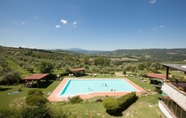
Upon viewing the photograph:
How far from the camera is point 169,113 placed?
31.2ft

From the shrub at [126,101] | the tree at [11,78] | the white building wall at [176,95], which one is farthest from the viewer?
the tree at [11,78]

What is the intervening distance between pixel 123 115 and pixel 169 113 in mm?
3780

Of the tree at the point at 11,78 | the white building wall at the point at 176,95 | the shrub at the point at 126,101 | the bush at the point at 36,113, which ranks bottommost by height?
the shrub at the point at 126,101

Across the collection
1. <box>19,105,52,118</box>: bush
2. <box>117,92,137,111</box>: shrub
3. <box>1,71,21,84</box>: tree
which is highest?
<box>19,105,52,118</box>: bush

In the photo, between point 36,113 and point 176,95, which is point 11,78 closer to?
point 36,113

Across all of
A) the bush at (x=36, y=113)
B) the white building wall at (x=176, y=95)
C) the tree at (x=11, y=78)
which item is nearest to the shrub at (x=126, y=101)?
the white building wall at (x=176, y=95)

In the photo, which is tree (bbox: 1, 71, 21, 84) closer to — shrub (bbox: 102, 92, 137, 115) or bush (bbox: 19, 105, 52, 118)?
shrub (bbox: 102, 92, 137, 115)

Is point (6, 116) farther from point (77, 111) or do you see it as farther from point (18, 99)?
point (18, 99)

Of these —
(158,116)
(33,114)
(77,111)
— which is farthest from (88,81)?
(33,114)

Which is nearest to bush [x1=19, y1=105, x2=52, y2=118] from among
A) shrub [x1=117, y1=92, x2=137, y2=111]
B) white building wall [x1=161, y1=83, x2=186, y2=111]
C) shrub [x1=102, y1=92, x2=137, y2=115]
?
shrub [x1=102, y1=92, x2=137, y2=115]

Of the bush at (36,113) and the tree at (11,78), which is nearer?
the bush at (36,113)

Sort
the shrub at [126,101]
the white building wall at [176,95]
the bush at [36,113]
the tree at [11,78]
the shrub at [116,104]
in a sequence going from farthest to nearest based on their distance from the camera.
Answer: the tree at [11,78] → the shrub at [126,101] → the shrub at [116,104] → the white building wall at [176,95] → the bush at [36,113]

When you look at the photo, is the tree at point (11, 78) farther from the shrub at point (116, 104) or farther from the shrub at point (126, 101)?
the shrub at point (126, 101)

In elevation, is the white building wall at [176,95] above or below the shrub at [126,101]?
above
